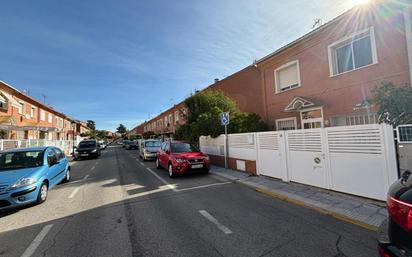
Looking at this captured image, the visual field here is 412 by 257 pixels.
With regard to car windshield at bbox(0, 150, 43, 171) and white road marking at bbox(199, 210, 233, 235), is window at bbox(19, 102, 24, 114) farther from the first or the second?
white road marking at bbox(199, 210, 233, 235)

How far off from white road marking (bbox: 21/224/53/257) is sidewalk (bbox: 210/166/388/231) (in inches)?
217

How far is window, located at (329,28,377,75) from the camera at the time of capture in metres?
9.06

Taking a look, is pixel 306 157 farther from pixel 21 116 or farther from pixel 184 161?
pixel 21 116

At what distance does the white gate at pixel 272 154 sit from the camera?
7.92 metres

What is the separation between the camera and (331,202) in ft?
18.0

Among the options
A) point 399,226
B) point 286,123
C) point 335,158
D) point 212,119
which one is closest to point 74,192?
point 212,119

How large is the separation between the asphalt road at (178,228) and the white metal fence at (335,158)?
1536mm

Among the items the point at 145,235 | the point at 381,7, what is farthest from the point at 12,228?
the point at 381,7

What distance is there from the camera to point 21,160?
23.4 ft

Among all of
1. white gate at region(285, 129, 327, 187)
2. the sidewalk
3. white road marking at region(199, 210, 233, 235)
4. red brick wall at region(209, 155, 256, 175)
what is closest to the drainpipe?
white gate at region(285, 129, 327, 187)

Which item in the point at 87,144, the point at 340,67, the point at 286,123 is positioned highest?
the point at 340,67

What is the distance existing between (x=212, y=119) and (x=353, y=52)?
7.69 meters

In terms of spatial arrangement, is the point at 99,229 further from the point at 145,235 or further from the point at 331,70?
the point at 331,70

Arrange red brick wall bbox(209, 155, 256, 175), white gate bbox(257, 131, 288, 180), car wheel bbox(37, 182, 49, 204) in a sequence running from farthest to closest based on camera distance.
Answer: red brick wall bbox(209, 155, 256, 175)
white gate bbox(257, 131, 288, 180)
car wheel bbox(37, 182, 49, 204)
